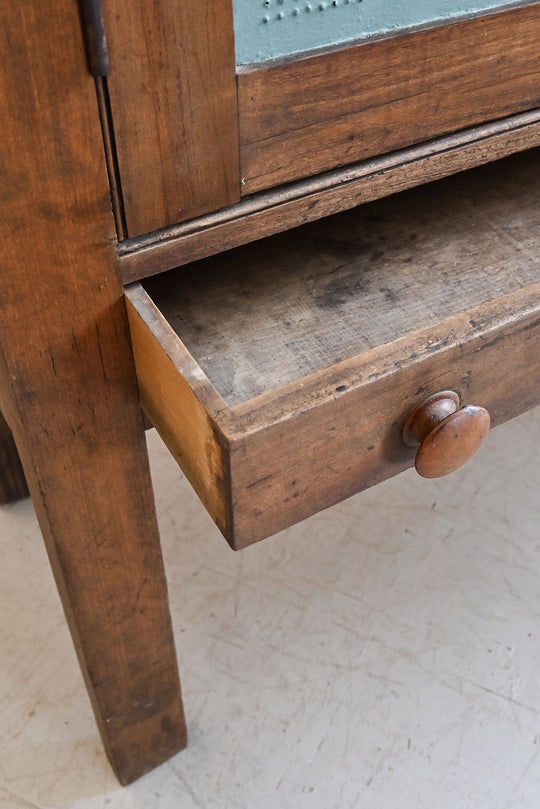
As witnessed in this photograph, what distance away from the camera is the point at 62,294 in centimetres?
49

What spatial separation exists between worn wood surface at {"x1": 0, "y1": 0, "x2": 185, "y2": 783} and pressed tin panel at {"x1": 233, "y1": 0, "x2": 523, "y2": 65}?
0.10m

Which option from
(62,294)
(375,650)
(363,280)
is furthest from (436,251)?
(375,650)

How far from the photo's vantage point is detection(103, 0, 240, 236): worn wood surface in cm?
42

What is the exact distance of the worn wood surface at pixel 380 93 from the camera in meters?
0.49

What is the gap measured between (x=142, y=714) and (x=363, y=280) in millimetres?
470

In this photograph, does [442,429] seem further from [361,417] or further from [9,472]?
[9,472]

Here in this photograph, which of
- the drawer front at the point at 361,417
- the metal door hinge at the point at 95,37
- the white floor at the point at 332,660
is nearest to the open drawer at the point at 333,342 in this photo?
the drawer front at the point at 361,417

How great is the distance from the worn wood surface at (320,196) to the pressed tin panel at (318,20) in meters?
0.08

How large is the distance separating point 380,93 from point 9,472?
713 mm

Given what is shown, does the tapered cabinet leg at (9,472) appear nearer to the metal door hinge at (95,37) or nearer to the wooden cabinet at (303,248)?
the wooden cabinet at (303,248)

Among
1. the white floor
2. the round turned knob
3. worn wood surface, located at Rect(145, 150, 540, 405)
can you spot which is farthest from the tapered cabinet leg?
the round turned knob

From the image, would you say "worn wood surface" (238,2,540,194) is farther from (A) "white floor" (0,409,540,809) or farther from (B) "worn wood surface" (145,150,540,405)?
(A) "white floor" (0,409,540,809)

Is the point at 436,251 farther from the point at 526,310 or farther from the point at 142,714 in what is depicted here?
the point at 142,714

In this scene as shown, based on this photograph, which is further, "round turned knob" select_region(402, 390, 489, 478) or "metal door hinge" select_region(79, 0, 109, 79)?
"round turned knob" select_region(402, 390, 489, 478)
